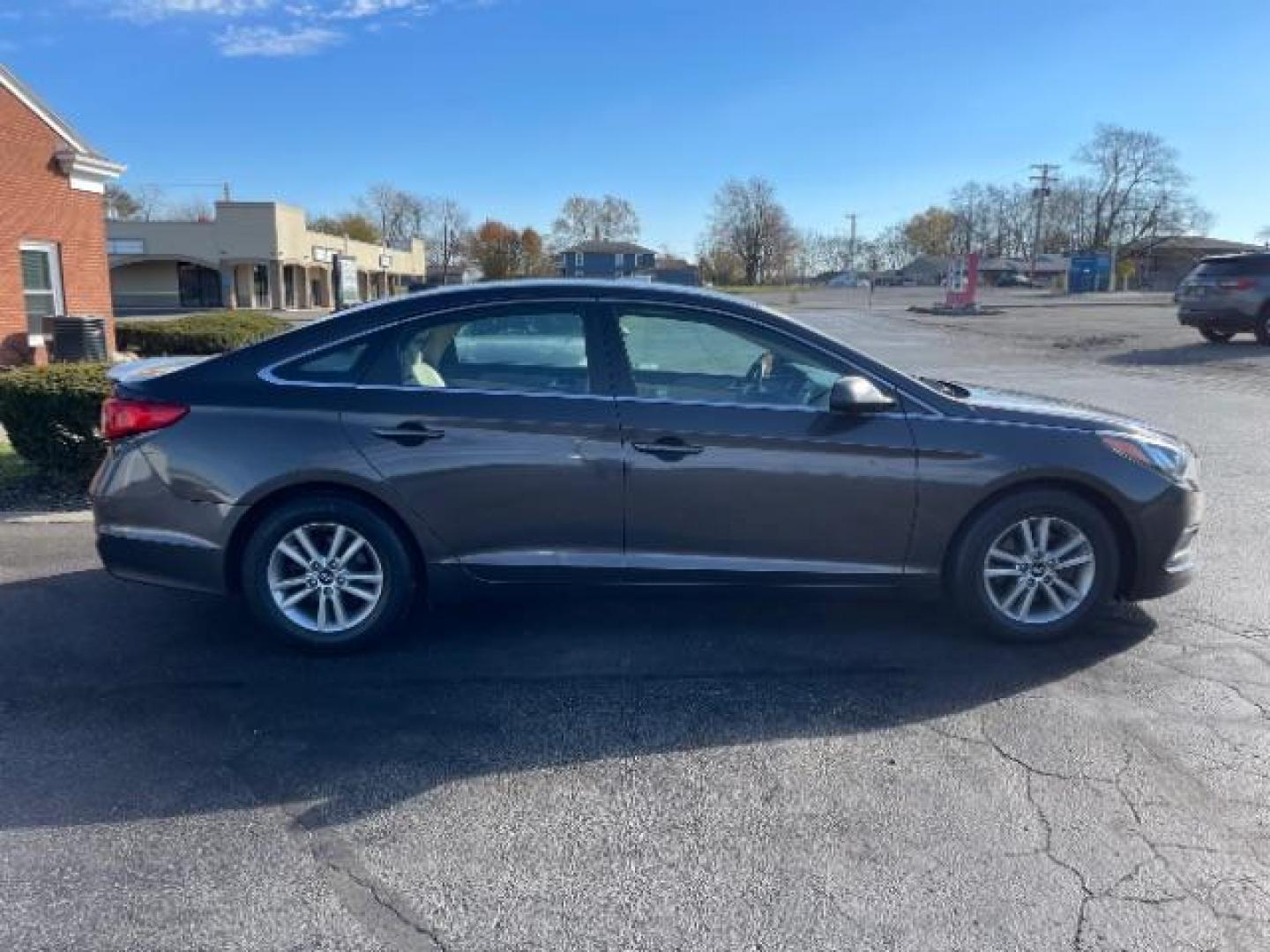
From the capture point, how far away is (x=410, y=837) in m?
2.78

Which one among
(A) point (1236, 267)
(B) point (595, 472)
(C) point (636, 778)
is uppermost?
(A) point (1236, 267)

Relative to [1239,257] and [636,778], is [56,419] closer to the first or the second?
[636,778]

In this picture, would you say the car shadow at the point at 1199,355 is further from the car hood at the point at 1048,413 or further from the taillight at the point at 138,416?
the taillight at the point at 138,416

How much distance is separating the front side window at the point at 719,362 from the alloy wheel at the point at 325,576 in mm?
1443

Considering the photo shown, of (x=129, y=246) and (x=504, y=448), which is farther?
(x=129, y=246)

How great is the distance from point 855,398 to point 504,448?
4.99 ft

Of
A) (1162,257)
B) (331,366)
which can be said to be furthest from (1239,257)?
(1162,257)

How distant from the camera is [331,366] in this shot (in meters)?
4.04

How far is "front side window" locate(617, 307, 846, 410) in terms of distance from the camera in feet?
13.4

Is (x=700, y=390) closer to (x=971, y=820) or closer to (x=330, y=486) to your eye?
(x=330, y=486)

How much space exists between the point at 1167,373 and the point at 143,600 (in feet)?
55.1

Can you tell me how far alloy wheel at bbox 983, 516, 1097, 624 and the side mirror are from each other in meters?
0.88

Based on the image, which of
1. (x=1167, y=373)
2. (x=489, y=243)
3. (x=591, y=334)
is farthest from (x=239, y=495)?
(x=489, y=243)

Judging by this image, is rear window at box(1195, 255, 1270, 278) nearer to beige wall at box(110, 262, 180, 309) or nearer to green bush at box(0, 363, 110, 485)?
green bush at box(0, 363, 110, 485)
